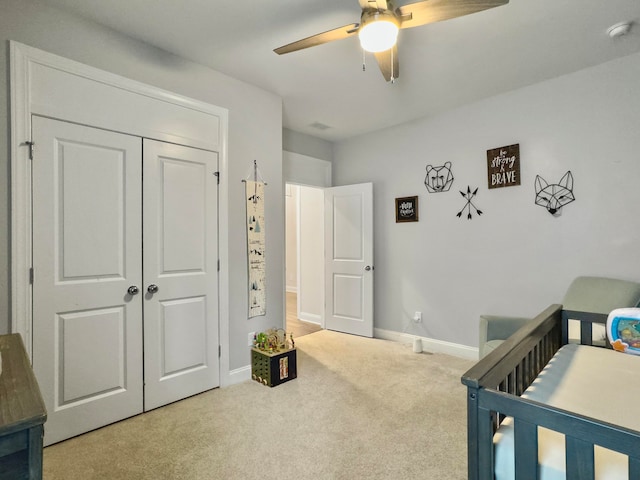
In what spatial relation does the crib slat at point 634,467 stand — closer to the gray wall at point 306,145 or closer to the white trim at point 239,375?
the white trim at point 239,375

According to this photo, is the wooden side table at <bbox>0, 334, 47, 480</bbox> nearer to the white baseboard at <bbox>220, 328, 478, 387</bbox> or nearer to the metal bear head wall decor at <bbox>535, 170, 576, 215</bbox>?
the white baseboard at <bbox>220, 328, 478, 387</bbox>

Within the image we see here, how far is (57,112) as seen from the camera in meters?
2.01

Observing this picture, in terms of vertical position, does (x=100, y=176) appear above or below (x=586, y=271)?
above

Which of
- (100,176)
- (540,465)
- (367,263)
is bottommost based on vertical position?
(540,465)

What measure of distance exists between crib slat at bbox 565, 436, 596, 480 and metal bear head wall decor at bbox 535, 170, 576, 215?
8.26 ft

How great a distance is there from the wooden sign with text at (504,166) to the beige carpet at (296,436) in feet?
5.98

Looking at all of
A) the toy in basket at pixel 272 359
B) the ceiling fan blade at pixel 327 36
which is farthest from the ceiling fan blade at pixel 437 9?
the toy in basket at pixel 272 359

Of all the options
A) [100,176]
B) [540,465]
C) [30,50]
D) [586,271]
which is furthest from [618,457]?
[30,50]

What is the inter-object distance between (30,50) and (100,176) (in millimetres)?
745

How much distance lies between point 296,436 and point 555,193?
281 centimetres

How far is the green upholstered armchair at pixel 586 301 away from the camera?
93.4 inches

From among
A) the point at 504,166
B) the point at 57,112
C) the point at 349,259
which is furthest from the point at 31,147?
the point at 504,166

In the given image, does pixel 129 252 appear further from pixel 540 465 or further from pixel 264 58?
pixel 540 465

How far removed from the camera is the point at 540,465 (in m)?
1.00
